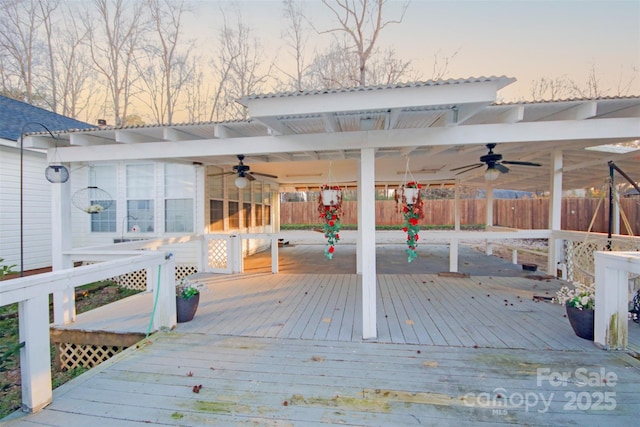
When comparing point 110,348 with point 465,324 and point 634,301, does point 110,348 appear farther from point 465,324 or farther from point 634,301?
point 634,301

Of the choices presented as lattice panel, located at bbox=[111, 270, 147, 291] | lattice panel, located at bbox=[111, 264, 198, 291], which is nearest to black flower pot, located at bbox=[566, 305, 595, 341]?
lattice panel, located at bbox=[111, 264, 198, 291]

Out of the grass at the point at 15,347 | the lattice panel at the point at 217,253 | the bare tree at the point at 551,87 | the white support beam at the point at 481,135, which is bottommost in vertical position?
the grass at the point at 15,347

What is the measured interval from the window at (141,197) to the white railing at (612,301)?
7444 mm

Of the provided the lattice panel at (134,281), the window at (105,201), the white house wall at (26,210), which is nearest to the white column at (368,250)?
the lattice panel at (134,281)

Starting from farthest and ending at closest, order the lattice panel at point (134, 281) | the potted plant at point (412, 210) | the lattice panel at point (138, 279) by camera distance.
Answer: the lattice panel at point (134, 281), the lattice panel at point (138, 279), the potted plant at point (412, 210)

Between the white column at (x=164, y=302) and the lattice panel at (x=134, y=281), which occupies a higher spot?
the white column at (x=164, y=302)

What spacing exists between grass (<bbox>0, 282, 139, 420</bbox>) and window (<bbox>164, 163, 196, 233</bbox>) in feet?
5.79

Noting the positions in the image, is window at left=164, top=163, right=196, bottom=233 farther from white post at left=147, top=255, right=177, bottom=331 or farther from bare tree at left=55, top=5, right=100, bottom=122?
bare tree at left=55, top=5, right=100, bottom=122

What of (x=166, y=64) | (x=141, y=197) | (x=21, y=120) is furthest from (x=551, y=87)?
(x=21, y=120)

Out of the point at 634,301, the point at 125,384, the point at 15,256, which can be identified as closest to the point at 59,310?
the point at 125,384

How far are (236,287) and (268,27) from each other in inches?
522

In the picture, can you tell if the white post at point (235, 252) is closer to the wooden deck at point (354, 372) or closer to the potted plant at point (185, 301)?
the wooden deck at point (354, 372)

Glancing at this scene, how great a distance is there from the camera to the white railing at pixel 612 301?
272 cm

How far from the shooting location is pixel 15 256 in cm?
611
